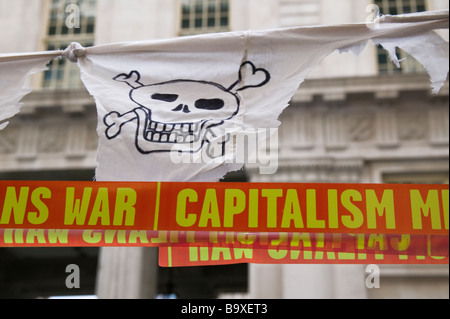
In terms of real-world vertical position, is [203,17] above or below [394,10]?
above

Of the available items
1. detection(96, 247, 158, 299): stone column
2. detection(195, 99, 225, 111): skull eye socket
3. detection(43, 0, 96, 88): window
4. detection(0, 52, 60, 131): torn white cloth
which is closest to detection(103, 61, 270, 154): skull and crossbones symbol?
detection(195, 99, 225, 111): skull eye socket

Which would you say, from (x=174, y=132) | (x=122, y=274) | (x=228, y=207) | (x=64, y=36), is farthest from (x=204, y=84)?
(x=64, y=36)

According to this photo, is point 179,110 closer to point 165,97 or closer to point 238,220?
point 165,97

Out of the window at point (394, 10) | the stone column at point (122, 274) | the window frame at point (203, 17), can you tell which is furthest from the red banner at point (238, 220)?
the window frame at point (203, 17)

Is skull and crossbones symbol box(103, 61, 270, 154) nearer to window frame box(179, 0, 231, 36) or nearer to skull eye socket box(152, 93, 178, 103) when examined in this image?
skull eye socket box(152, 93, 178, 103)

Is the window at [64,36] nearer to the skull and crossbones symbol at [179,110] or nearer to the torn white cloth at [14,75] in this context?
the torn white cloth at [14,75]

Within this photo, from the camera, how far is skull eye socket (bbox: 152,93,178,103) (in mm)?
4754

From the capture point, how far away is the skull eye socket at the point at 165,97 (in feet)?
15.6

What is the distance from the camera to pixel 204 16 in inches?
592

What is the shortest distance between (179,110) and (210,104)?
245 mm

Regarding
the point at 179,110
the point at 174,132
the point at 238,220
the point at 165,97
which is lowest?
the point at 238,220
